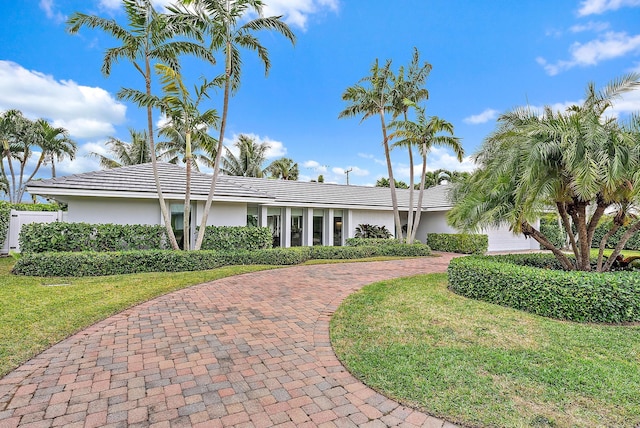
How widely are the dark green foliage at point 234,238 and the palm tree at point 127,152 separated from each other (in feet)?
61.5

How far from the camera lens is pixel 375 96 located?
16.3 meters

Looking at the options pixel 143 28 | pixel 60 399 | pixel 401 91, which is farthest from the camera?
pixel 401 91

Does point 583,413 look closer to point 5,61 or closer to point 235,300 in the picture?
point 235,300

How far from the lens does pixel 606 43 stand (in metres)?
10.5

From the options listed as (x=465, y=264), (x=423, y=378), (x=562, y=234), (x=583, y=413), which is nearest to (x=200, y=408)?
(x=423, y=378)

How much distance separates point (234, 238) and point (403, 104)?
1114 centimetres

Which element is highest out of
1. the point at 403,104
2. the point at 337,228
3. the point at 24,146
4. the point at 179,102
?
the point at 403,104

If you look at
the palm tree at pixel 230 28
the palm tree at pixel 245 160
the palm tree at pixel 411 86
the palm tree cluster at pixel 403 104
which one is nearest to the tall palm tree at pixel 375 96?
the palm tree cluster at pixel 403 104

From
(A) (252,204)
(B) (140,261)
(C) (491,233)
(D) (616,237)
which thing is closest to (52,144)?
(A) (252,204)

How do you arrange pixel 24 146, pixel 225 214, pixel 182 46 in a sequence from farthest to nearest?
pixel 24 146 → pixel 225 214 → pixel 182 46

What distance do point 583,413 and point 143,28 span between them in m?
13.7

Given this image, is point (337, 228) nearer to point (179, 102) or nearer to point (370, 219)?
point (370, 219)

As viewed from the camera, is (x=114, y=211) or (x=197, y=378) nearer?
(x=197, y=378)

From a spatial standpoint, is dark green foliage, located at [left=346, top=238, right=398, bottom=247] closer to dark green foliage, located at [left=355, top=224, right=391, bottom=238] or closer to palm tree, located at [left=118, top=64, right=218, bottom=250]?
dark green foliage, located at [left=355, top=224, right=391, bottom=238]
